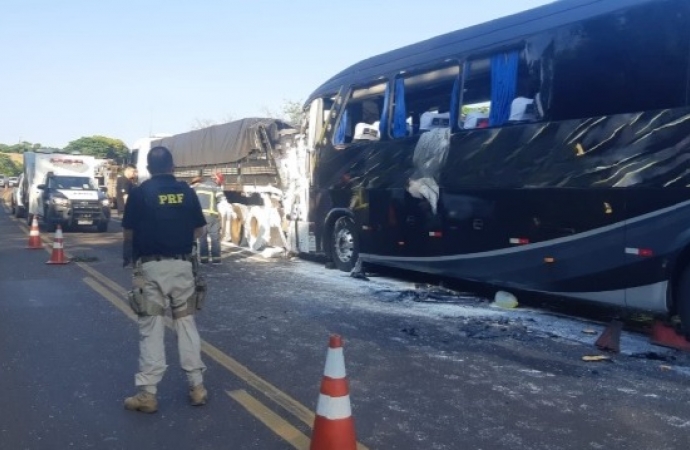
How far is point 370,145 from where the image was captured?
39.8 feet

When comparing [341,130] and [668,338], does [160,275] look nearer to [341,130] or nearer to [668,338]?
[668,338]

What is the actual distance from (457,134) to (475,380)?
15.4 ft

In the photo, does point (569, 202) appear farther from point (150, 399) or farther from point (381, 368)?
point (150, 399)

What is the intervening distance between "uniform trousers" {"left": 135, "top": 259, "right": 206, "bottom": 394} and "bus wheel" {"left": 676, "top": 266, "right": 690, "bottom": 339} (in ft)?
15.9

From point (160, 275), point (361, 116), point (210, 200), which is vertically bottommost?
point (160, 275)

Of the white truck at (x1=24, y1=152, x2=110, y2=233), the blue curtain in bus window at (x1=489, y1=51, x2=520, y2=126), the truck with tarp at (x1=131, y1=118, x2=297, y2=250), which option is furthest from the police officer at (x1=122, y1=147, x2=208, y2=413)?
the white truck at (x1=24, y1=152, x2=110, y2=233)

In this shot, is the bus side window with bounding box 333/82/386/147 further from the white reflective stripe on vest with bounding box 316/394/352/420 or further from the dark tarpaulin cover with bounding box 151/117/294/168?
the white reflective stripe on vest with bounding box 316/394/352/420

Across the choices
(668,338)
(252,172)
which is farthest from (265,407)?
(252,172)

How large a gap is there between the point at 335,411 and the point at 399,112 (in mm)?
7788

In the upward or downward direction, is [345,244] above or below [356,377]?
above

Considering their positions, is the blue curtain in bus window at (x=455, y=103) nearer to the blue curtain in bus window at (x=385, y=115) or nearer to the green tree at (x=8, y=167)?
the blue curtain in bus window at (x=385, y=115)

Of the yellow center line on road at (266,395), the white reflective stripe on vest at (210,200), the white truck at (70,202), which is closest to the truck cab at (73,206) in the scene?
the white truck at (70,202)

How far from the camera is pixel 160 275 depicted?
17.4 feet

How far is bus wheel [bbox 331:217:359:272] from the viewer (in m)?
12.6
